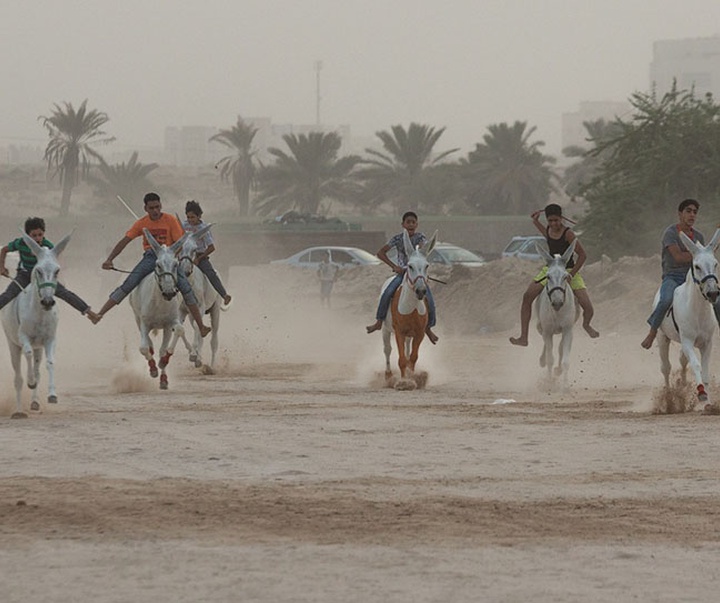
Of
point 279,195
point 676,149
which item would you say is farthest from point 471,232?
point 676,149

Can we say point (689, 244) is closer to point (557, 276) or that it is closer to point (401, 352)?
point (557, 276)

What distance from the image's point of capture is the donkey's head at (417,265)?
2097cm

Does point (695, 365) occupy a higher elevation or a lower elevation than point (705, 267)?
lower

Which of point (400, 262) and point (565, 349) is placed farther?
point (400, 262)

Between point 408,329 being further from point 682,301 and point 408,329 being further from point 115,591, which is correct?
point 115,591

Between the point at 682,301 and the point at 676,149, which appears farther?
the point at 676,149

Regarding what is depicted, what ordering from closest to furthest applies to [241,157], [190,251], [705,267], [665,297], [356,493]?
1. [356,493]
2. [705,267]
3. [665,297]
4. [190,251]
5. [241,157]

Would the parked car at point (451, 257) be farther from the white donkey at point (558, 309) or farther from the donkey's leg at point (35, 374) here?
the donkey's leg at point (35, 374)

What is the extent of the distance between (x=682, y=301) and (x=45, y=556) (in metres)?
10.1

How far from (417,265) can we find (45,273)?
5.39 m

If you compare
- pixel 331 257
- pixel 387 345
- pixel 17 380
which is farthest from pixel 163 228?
pixel 331 257

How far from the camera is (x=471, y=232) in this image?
264 ft

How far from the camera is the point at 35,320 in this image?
17.9m

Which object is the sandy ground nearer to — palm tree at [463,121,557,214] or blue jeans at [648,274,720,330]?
blue jeans at [648,274,720,330]
